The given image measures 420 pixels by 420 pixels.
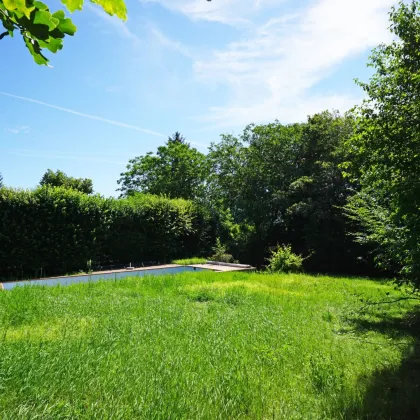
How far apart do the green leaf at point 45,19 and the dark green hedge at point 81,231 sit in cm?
1256

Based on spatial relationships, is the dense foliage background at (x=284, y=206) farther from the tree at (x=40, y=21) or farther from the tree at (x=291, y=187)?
the tree at (x=40, y=21)

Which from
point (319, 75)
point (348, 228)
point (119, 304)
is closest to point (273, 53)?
point (319, 75)

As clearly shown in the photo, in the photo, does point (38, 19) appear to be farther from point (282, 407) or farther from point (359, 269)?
point (359, 269)

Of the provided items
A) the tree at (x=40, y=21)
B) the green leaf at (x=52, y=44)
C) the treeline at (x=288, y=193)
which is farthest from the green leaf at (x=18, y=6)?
the treeline at (x=288, y=193)

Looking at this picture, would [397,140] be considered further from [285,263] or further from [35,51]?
[285,263]

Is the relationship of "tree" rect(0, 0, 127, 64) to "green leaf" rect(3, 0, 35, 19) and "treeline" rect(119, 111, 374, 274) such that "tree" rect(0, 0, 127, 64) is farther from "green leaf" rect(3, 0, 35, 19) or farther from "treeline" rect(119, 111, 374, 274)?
"treeline" rect(119, 111, 374, 274)

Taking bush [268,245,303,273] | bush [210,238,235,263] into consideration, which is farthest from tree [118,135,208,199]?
bush [268,245,303,273]

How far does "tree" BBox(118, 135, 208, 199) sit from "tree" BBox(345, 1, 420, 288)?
71.4 ft

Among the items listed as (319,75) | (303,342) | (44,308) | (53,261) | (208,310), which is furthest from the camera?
(53,261)

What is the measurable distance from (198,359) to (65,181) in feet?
111

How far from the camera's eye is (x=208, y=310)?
251 inches

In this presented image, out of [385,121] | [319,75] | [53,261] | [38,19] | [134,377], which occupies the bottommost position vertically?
[134,377]

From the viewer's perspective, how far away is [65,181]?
110ft

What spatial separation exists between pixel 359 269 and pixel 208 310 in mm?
12981
